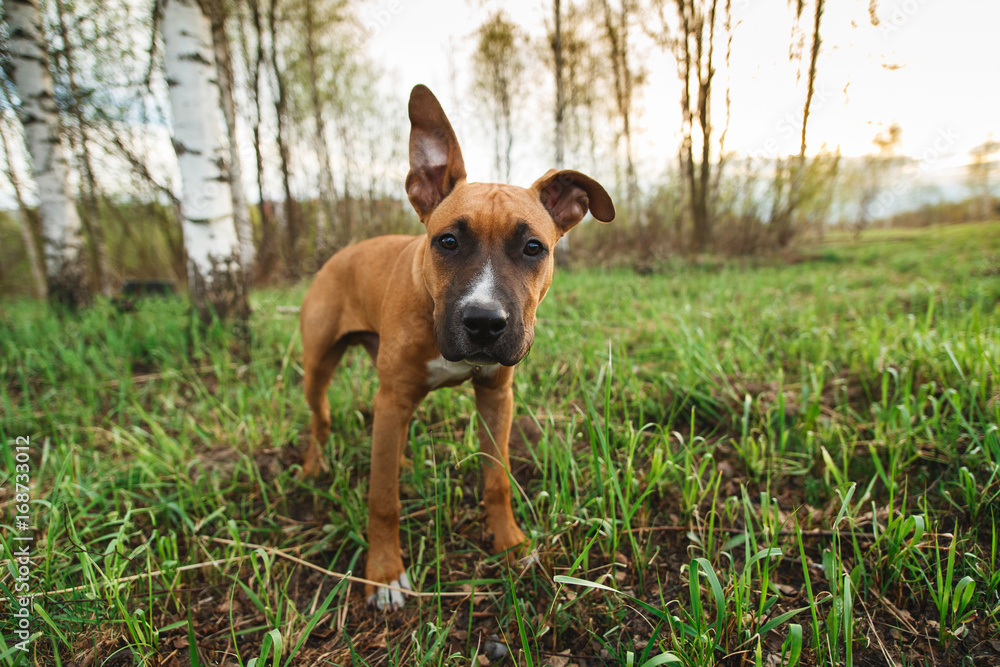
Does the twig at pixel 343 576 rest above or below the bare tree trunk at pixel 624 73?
below

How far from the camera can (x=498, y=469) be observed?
2225 millimetres

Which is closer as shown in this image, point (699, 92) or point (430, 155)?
point (430, 155)

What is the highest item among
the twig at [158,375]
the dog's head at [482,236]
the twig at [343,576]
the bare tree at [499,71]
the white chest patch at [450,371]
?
the bare tree at [499,71]

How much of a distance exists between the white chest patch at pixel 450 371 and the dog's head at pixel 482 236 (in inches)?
12.0

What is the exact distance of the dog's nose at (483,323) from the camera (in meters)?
1.58

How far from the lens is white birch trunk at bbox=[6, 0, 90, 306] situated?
5.91 metres

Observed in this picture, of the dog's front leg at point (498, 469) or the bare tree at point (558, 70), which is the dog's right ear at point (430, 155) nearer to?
the dog's front leg at point (498, 469)

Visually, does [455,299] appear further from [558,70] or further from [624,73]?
[624,73]

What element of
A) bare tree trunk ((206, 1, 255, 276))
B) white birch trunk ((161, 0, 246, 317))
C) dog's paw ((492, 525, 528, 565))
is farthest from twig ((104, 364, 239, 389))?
bare tree trunk ((206, 1, 255, 276))

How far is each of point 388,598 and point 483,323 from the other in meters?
1.36

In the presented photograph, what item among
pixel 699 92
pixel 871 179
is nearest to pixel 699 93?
pixel 699 92

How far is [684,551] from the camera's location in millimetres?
2100

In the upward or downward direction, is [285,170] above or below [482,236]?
above

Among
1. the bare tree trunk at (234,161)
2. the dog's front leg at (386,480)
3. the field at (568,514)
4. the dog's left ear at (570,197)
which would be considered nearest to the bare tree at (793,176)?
the field at (568,514)
